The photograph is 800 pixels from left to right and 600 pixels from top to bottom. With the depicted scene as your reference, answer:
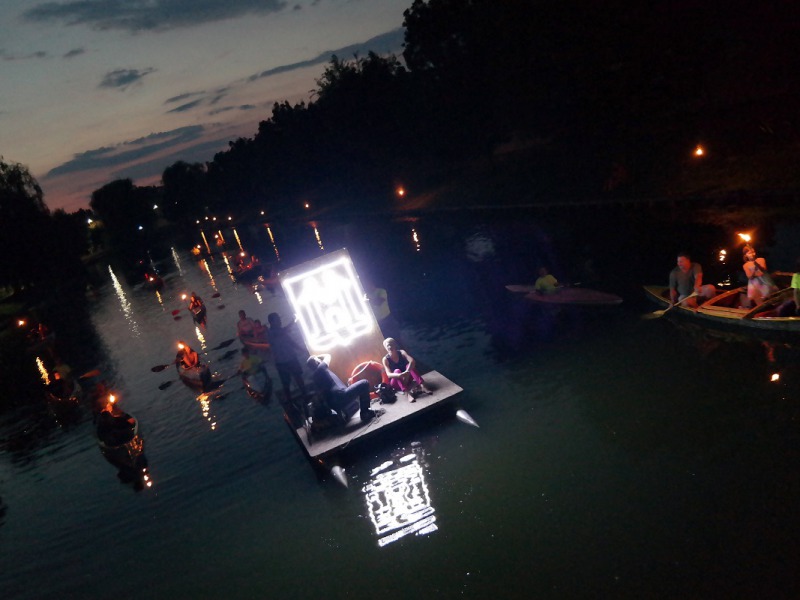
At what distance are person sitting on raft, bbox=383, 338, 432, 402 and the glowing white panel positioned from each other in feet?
5.09

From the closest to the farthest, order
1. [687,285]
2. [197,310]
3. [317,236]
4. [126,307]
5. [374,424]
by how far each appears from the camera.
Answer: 1. [374,424]
2. [687,285]
3. [197,310]
4. [126,307]
5. [317,236]

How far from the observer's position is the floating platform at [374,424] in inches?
500

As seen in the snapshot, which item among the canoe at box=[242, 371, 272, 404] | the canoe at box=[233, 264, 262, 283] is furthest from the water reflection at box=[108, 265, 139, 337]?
the canoe at box=[242, 371, 272, 404]

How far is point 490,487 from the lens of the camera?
1117cm

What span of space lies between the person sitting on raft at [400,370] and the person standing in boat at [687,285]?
9173 millimetres

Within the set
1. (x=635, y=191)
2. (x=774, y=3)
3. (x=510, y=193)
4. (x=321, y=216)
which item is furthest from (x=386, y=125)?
(x=774, y=3)

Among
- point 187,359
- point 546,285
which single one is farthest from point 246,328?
point 546,285

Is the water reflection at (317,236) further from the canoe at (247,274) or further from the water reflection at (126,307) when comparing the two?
the water reflection at (126,307)

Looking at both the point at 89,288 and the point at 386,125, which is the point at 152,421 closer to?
the point at 386,125

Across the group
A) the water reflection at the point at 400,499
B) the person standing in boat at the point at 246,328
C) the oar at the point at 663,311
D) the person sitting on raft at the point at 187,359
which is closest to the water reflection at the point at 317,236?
the person standing in boat at the point at 246,328

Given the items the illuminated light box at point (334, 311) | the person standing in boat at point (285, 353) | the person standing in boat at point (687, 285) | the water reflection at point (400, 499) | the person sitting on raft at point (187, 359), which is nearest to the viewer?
the water reflection at point (400, 499)

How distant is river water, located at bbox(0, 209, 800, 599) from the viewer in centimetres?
888

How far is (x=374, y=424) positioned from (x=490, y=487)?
325cm

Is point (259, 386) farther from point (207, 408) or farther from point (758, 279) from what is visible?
point (758, 279)
